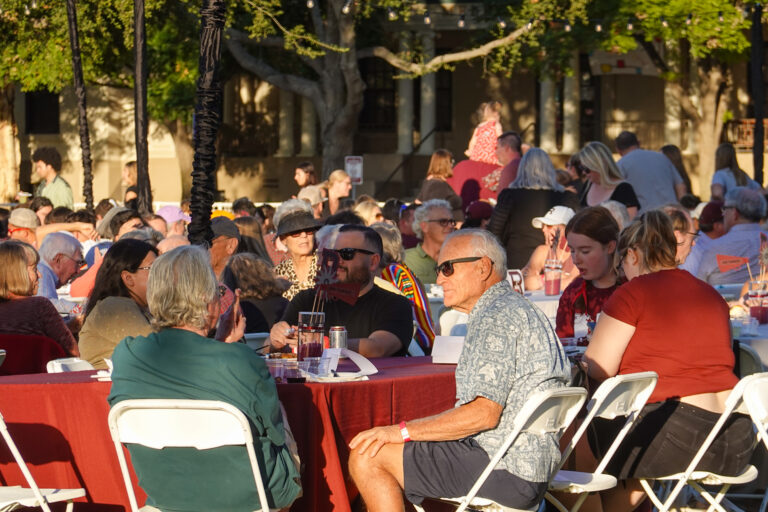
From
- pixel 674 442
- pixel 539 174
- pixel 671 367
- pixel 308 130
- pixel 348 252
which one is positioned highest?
pixel 308 130

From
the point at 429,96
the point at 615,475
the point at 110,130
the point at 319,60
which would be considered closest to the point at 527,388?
the point at 615,475

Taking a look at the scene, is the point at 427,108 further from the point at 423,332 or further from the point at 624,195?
the point at 423,332

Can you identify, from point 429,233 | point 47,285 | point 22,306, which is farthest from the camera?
point 429,233

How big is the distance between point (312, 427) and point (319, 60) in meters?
24.2

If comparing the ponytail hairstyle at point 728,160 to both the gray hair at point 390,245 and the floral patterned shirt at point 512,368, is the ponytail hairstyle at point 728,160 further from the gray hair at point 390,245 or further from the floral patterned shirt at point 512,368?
the floral patterned shirt at point 512,368

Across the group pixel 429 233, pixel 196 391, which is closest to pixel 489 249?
pixel 196 391

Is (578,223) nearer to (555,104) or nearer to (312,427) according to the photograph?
(312,427)

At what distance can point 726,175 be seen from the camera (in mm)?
14602

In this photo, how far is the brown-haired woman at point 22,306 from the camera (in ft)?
21.9

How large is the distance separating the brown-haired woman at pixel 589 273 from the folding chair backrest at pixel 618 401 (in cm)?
144

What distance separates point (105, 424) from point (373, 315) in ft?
5.89

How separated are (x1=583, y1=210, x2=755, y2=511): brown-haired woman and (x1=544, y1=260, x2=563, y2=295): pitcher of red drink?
325 centimetres

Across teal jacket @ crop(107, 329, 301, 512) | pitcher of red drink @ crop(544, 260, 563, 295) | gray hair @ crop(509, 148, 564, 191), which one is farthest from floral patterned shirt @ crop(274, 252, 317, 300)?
teal jacket @ crop(107, 329, 301, 512)

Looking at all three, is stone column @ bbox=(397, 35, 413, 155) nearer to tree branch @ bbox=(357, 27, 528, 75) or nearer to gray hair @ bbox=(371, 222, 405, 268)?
tree branch @ bbox=(357, 27, 528, 75)
